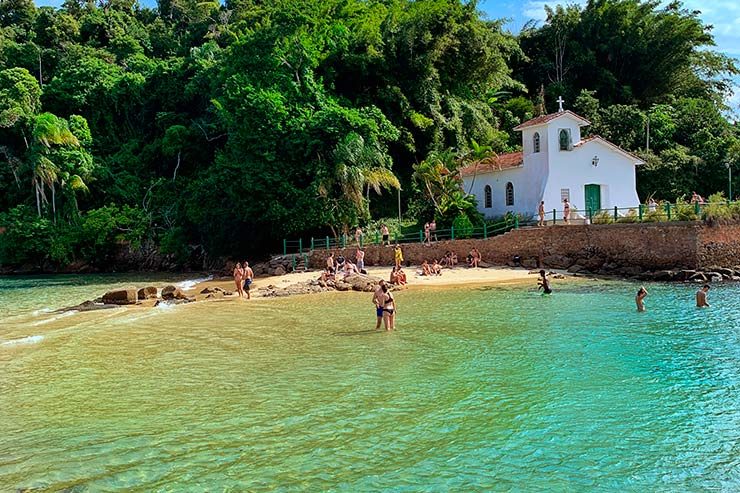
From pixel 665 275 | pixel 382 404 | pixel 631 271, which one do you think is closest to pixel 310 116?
pixel 631 271

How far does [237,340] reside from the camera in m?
15.8

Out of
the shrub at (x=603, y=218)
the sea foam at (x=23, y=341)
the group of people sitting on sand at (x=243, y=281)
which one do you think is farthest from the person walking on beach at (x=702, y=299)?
the sea foam at (x=23, y=341)

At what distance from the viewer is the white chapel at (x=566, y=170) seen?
33500 millimetres

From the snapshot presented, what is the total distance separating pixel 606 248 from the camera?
28.5 meters

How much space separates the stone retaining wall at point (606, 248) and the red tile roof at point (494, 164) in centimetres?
653

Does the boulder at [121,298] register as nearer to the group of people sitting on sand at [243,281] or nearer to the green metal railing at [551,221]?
the group of people sitting on sand at [243,281]

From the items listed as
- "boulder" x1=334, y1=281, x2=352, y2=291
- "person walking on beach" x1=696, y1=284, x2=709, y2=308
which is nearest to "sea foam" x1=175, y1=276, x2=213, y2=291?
"boulder" x1=334, y1=281, x2=352, y2=291

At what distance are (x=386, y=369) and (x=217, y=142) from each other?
39302 mm

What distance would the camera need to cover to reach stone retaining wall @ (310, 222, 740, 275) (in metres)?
26.2

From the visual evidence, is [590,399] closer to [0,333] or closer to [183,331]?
[183,331]

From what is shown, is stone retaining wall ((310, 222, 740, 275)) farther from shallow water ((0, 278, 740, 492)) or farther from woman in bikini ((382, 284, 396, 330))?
woman in bikini ((382, 284, 396, 330))

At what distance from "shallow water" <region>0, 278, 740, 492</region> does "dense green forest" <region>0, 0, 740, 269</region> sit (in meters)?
18.3

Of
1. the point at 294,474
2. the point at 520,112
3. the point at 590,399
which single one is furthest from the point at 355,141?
the point at 294,474

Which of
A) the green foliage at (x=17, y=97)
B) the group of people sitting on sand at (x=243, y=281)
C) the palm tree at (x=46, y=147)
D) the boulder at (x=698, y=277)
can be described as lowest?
the boulder at (x=698, y=277)
